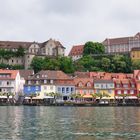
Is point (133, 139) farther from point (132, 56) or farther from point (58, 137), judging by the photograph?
point (132, 56)

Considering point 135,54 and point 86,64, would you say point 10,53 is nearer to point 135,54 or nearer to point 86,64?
point 86,64

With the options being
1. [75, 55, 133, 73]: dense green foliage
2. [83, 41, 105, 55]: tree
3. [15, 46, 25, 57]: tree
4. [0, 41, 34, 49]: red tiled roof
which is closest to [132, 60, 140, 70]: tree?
[75, 55, 133, 73]: dense green foliage

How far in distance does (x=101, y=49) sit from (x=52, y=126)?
130m

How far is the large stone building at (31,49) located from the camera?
165250mm

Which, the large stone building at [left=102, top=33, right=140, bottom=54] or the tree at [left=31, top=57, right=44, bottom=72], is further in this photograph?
the large stone building at [left=102, top=33, right=140, bottom=54]

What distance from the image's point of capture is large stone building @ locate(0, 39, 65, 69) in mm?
165250

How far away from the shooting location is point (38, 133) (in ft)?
128

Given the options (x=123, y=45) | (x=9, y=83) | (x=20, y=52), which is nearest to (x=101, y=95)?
(x=9, y=83)

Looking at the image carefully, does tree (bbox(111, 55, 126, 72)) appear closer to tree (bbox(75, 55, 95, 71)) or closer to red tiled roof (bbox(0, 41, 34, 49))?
tree (bbox(75, 55, 95, 71))

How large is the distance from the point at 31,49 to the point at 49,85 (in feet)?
180

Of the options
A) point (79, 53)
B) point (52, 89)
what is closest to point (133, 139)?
point (52, 89)

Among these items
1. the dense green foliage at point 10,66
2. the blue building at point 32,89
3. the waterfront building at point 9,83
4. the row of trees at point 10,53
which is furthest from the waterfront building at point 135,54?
the waterfront building at point 9,83

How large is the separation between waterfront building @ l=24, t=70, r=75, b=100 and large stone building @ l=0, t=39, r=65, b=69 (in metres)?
43.0

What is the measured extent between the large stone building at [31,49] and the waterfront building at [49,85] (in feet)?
141
